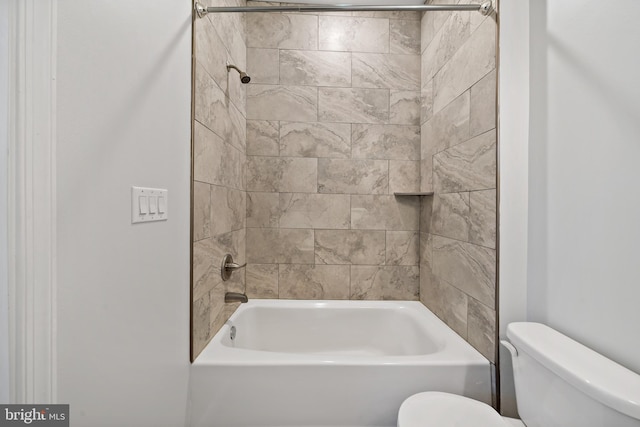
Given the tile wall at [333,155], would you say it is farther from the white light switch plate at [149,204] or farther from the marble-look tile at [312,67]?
the white light switch plate at [149,204]

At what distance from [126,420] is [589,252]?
1.50 m

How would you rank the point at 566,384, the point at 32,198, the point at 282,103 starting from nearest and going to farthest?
the point at 32,198 → the point at 566,384 → the point at 282,103

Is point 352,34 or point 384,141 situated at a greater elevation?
point 352,34

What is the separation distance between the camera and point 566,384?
83 cm

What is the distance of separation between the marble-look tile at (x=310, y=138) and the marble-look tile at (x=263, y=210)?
34 cm

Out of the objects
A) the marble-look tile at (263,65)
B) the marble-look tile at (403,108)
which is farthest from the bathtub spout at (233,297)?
the marble-look tile at (403,108)

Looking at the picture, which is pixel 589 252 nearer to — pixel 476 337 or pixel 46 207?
pixel 476 337

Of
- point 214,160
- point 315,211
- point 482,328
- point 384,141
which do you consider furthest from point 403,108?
point 482,328

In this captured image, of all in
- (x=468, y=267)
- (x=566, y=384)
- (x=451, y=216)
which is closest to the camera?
(x=566, y=384)

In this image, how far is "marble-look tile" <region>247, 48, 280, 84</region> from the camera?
2031 mm

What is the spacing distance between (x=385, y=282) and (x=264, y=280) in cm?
87

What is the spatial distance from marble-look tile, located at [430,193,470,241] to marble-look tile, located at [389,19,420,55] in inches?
43.0

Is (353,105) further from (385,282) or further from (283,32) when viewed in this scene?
(385,282)

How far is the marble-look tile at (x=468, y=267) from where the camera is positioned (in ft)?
4.07
